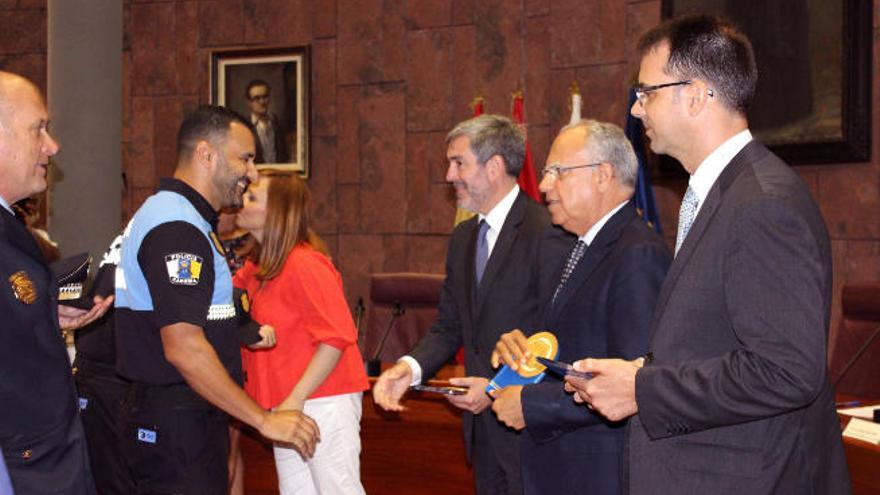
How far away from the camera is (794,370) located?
170 centimetres

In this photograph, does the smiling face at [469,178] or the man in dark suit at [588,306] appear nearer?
the man in dark suit at [588,306]

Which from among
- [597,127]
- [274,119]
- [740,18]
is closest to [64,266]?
[597,127]

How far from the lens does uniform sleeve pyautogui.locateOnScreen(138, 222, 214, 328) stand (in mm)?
2920

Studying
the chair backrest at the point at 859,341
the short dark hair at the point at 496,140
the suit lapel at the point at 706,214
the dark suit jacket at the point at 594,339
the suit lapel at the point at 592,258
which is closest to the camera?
the suit lapel at the point at 706,214

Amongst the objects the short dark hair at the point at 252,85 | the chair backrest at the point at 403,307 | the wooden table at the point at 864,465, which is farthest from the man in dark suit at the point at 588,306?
the short dark hair at the point at 252,85

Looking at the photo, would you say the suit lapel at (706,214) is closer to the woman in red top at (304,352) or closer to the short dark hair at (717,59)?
the short dark hair at (717,59)

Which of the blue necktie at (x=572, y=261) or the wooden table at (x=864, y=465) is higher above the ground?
the blue necktie at (x=572, y=261)

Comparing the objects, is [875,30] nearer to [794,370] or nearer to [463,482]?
[463,482]

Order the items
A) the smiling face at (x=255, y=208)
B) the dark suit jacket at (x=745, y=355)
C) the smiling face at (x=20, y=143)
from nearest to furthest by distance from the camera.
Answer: the dark suit jacket at (x=745, y=355)
the smiling face at (x=20, y=143)
the smiling face at (x=255, y=208)

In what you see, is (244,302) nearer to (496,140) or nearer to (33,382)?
(496,140)

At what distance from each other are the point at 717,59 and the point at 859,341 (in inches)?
127

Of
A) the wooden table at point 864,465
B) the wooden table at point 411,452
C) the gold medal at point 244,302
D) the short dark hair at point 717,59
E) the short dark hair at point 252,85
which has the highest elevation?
the short dark hair at point 252,85

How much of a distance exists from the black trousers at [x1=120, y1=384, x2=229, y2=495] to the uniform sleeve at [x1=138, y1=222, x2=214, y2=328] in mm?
252

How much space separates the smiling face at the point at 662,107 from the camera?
6.48 ft
